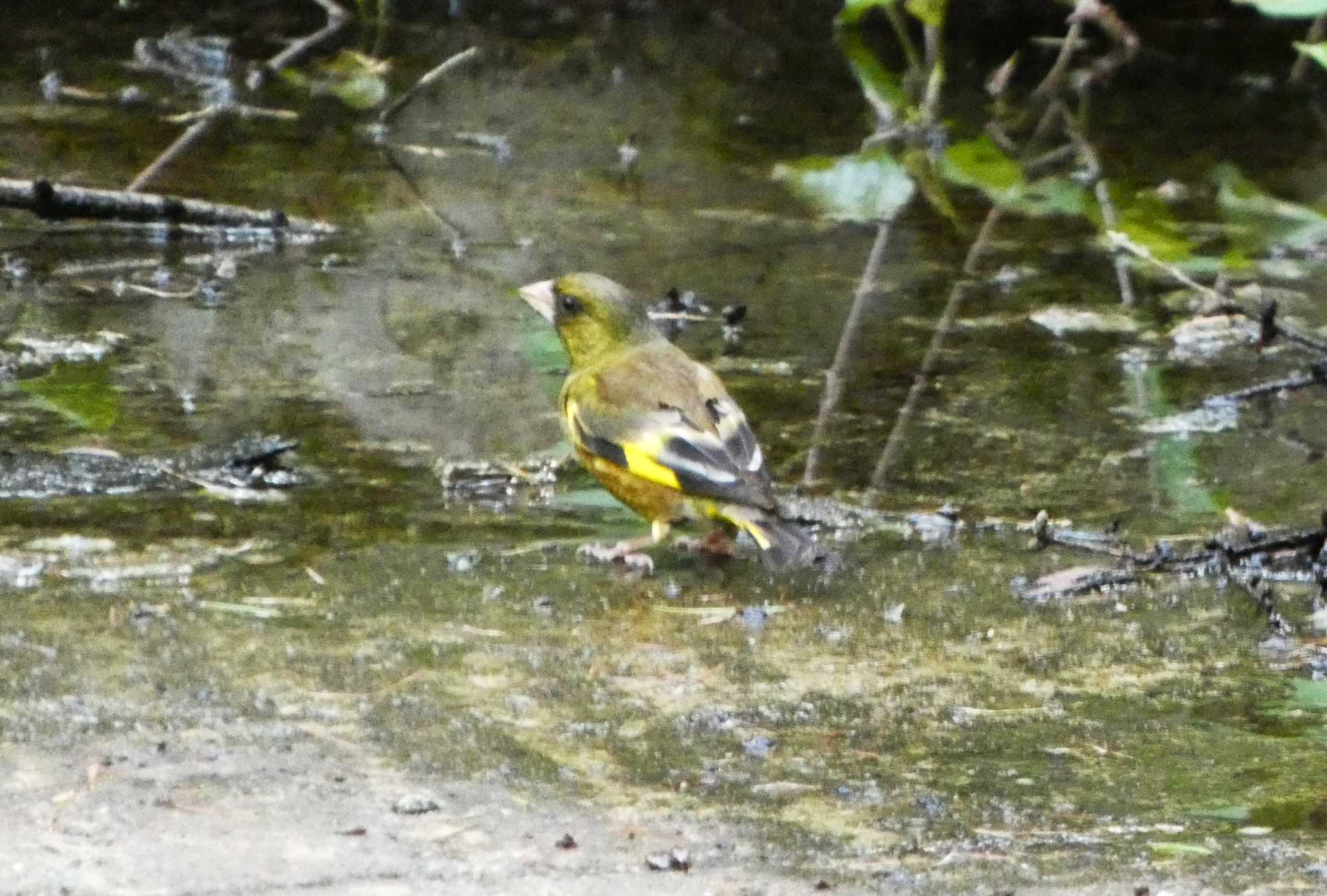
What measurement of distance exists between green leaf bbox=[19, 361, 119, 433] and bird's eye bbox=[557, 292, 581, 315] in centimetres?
117

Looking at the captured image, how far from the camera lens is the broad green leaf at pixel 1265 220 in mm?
7668

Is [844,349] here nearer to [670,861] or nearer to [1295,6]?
[1295,6]

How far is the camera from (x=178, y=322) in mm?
6074

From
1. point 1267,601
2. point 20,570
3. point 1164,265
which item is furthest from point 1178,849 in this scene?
point 1164,265

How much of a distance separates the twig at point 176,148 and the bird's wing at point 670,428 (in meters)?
2.85

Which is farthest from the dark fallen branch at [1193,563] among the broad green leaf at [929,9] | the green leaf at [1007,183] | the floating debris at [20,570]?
the broad green leaf at [929,9]

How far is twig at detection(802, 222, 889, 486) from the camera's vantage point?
527cm

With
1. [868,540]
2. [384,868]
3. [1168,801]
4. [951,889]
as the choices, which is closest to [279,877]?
[384,868]

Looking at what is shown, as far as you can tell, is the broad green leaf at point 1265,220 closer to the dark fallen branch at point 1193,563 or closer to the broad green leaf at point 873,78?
the broad green leaf at point 873,78

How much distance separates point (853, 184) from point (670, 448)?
406cm

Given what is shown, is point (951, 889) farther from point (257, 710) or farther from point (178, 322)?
point (178, 322)

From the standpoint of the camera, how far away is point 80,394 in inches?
209

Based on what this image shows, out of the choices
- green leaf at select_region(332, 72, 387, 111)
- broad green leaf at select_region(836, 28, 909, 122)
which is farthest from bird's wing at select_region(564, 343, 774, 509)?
broad green leaf at select_region(836, 28, 909, 122)

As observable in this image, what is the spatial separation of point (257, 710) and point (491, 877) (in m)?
0.70
